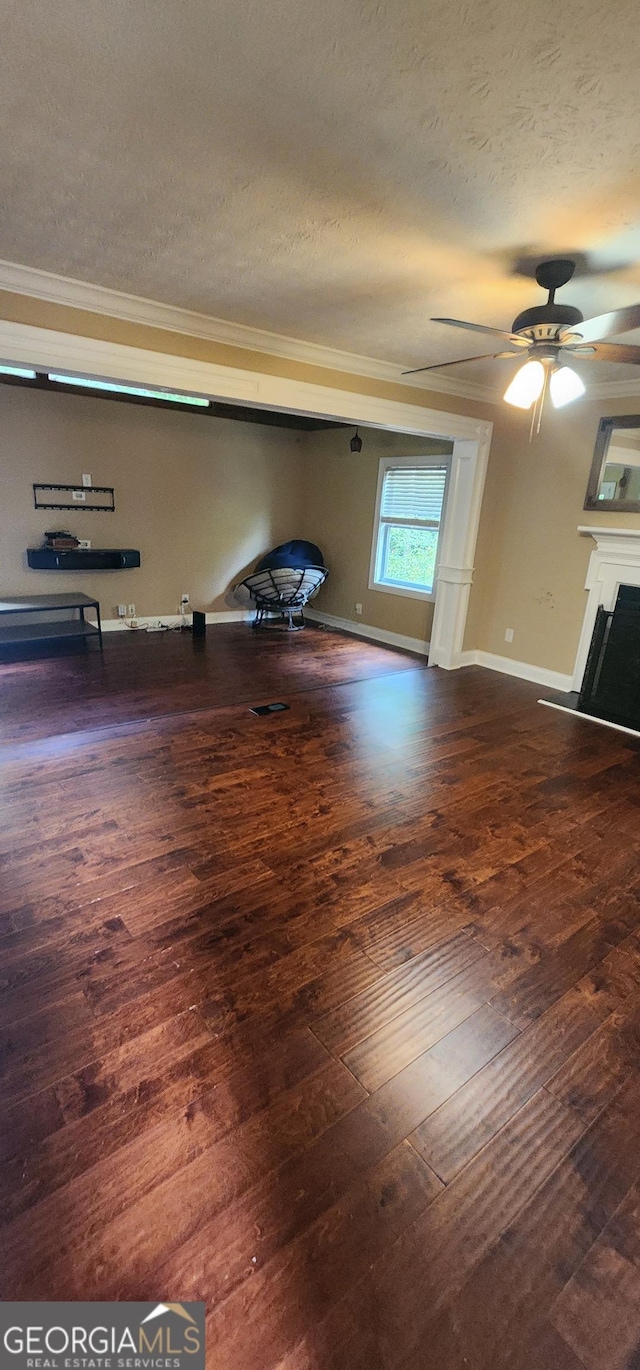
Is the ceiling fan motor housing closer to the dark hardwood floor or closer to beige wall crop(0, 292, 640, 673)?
beige wall crop(0, 292, 640, 673)

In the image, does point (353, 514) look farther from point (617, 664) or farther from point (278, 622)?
point (617, 664)

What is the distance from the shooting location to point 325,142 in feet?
5.45

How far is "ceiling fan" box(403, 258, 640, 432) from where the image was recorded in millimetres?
2293

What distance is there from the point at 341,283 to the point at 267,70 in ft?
4.54

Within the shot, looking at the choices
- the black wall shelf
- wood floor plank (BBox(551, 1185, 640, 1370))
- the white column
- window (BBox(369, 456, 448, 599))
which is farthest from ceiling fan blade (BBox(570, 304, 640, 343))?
the black wall shelf

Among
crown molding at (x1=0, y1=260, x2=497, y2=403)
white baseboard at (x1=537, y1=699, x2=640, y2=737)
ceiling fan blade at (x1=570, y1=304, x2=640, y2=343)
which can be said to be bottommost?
white baseboard at (x1=537, y1=699, x2=640, y2=737)

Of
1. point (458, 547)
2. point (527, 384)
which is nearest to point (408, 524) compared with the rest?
point (458, 547)

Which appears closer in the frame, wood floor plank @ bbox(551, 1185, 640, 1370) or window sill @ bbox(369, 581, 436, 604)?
wood floor plank @ bbox(551, 1185, 640, 1370)

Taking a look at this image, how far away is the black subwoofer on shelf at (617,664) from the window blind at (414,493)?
83.5 inches

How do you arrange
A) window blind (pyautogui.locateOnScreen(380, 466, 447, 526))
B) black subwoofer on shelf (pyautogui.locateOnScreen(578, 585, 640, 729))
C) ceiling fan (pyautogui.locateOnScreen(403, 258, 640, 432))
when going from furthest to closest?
window blind (pyautogui.locateOnScreen(380, 466, 447, 526)) → black subwoofer on shelf (pyautogui.locateOnScreen(578, 585, 640, 729)) → ceiling fan (pyautogui.locateOnScreen(403, 258, 640, 432))

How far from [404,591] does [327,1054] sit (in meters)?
5.30

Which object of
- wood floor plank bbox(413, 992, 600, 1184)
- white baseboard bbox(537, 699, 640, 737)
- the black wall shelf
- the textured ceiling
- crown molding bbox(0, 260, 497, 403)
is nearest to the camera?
the textured ceiling

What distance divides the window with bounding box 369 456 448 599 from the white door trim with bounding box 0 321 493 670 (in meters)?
0.55

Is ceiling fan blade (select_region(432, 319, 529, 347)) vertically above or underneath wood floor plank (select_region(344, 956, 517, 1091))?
above
